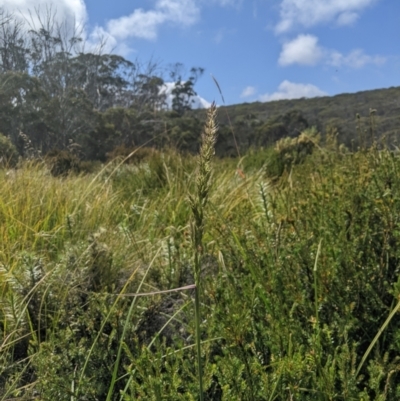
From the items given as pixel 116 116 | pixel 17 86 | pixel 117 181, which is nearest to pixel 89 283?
pixel 117 181

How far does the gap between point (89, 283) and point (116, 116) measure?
2862 cm

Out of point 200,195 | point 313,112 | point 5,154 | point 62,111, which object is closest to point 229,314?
point 200,195

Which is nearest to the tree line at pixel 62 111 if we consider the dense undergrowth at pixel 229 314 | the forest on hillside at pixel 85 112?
the forest on hillside at pixel 85 112

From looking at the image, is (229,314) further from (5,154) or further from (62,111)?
(62,111)

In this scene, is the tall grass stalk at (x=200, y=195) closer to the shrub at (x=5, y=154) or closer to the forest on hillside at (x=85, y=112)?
the shrub at (x=5, y=154)

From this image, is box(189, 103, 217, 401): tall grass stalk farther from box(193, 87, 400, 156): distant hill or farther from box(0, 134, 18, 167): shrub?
box(193, 87, 400, 156): distant hill

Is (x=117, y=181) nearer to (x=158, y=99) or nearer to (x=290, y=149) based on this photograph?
(x=290, y=149)

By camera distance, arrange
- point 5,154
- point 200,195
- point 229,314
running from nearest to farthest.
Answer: point 200,195, point 229,314, point 5,154

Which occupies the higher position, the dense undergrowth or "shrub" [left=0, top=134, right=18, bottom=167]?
"shrub" [left=0, top=134, right=18, bottom=167]

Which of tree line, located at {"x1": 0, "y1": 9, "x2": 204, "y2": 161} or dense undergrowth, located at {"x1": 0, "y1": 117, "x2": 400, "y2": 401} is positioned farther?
tree line, located at {"x1": 0, "y1": 9, "x2": 204, "y2": 161}

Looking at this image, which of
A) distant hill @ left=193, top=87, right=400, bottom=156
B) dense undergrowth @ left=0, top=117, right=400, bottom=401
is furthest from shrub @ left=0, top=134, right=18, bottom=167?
→ distant hill @ left=193, top=87, right=400, bottom=156

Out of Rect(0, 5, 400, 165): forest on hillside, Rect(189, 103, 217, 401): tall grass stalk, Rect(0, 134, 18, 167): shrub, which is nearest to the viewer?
Rect(189, 103, 217, 401): tall grass stalk

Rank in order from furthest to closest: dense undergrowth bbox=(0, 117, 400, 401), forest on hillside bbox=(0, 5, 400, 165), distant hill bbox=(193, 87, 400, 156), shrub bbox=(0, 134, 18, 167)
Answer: distant hill bbox=(193, 87, 400, 156) → forest on hillside bbox=(0, 5, 400, 165) → shrub bbox=(0, 134, 18, 167) → dense undergrowth bbox=(0, 117, 400, 401)

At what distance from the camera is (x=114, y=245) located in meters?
2.42
